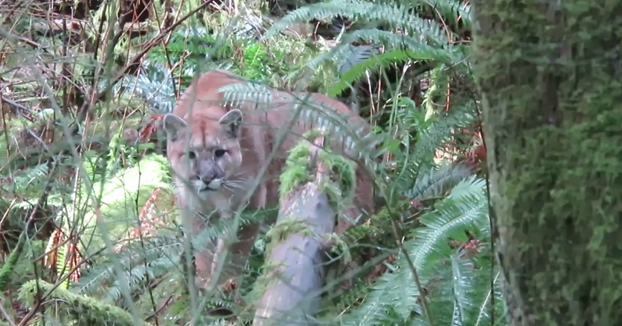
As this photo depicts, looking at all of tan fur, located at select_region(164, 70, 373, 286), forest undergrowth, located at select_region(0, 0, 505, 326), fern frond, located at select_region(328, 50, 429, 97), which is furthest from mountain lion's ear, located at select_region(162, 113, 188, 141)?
fern frond, located at select_region(328, 50, 429, 97)

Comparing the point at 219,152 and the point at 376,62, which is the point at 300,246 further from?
the point at 219,152

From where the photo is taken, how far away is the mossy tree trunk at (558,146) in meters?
1.27

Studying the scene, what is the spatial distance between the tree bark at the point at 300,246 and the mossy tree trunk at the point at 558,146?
3.48 feet

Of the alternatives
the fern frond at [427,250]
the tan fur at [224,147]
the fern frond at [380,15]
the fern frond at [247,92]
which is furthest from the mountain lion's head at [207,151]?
the fern frond at [427,250]

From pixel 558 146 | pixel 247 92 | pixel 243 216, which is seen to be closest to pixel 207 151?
pixel 243 216

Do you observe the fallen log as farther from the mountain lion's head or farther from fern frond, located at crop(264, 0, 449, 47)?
the mountain lion's head

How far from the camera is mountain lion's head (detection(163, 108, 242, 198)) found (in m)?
4.38

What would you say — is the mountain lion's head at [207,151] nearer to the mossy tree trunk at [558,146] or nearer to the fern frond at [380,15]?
the fern frond at [380,15]

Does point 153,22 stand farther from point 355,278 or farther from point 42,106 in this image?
point 355,278

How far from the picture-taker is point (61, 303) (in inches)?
119

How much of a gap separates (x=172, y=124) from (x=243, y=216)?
961 mm

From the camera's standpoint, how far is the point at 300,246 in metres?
2.82

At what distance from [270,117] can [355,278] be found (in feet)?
5.96

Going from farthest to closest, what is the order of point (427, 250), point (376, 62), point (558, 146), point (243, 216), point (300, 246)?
point (243, 216) < point (376, 62) < point (300, 246) < point (427, 250) < point (558, 146)
